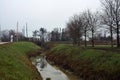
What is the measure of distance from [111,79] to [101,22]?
23.3 meters

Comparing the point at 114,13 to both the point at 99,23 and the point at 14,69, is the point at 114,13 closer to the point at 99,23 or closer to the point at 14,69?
the point at 99,23

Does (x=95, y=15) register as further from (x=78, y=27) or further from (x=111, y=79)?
(x=111, y=79)

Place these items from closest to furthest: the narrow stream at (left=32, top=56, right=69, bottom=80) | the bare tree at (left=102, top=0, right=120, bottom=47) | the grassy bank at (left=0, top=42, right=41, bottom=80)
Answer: the grassy bank at (left=0, top=42, right=41, bottom=80), the narrow stream at (left=32, top=56, right=69, bottom=80), the bare tree at (left=102, top=0, right=120, bottom=47)

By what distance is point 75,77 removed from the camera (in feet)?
91.3

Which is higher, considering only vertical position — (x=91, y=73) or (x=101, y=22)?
(x=101, y=22)

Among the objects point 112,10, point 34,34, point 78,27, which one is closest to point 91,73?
point 112,10

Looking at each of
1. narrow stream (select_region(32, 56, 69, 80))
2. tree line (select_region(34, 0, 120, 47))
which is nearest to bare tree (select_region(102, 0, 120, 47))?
tree line (select_region(34, 0, 120, 47))

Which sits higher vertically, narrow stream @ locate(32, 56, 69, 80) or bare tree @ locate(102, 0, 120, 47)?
bare tree @ locate(102, 0, 120, 47)

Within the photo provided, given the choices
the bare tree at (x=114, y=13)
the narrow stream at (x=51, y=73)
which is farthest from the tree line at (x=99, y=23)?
the narrow stream at (x=51, y=73)

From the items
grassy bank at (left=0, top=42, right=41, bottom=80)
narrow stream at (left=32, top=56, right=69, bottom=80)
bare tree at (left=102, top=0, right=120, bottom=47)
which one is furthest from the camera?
bare tree at (left=102, top=0, right=120, bottom=47)

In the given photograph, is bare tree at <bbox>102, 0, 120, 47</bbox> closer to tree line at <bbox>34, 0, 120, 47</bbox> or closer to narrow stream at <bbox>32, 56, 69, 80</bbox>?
tree line at <bbox>34, 0, 120, 47</bbox>

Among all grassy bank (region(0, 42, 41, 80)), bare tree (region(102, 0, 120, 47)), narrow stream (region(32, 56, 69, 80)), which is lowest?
narrow stream (region(32, 56, 69, 80))

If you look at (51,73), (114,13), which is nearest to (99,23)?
(114,13)

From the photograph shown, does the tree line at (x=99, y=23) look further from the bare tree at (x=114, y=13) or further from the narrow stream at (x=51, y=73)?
the narrow stream at (x=51, y=73)
